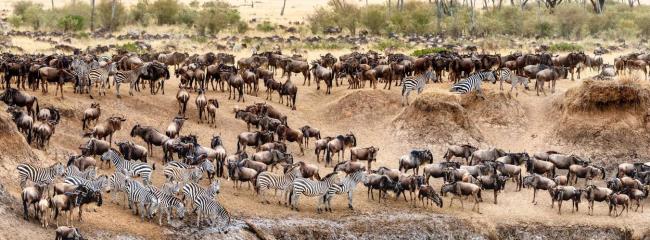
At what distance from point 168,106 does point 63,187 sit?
38.1ft

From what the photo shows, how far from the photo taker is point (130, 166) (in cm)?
2373

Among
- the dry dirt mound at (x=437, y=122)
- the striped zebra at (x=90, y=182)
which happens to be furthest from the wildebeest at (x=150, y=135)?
the dry dirt mound at (x=437, y=122)

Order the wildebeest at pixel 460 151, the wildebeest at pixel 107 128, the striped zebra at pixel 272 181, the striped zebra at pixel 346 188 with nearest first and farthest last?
the striped zebra at pixel 272 181
the striped zebra at pixel 346 188
the wildebeest at pixel 107 128
the wildebeest at pixel 460 151

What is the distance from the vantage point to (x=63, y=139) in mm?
26859

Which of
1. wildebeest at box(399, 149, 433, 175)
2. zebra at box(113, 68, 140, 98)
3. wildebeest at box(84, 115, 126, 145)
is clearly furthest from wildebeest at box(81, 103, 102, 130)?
wildebeest at box(399, 149, 433, 175)

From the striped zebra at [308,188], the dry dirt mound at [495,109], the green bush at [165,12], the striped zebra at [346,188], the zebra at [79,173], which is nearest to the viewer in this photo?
the zebra at [79,173]

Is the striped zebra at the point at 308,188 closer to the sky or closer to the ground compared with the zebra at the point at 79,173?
closer to the ground

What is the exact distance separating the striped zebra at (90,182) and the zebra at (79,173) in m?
0.36

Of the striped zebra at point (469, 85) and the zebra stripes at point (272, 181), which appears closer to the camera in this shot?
the zebra stripes at point (272, 181)

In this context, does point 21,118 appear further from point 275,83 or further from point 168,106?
point 275,83

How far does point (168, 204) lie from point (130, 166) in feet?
9.15

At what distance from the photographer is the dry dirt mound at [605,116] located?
31.2 m

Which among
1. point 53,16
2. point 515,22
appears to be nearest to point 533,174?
point 515,22

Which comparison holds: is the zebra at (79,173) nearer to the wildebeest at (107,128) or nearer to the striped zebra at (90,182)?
the striped zebra at (90,182)
